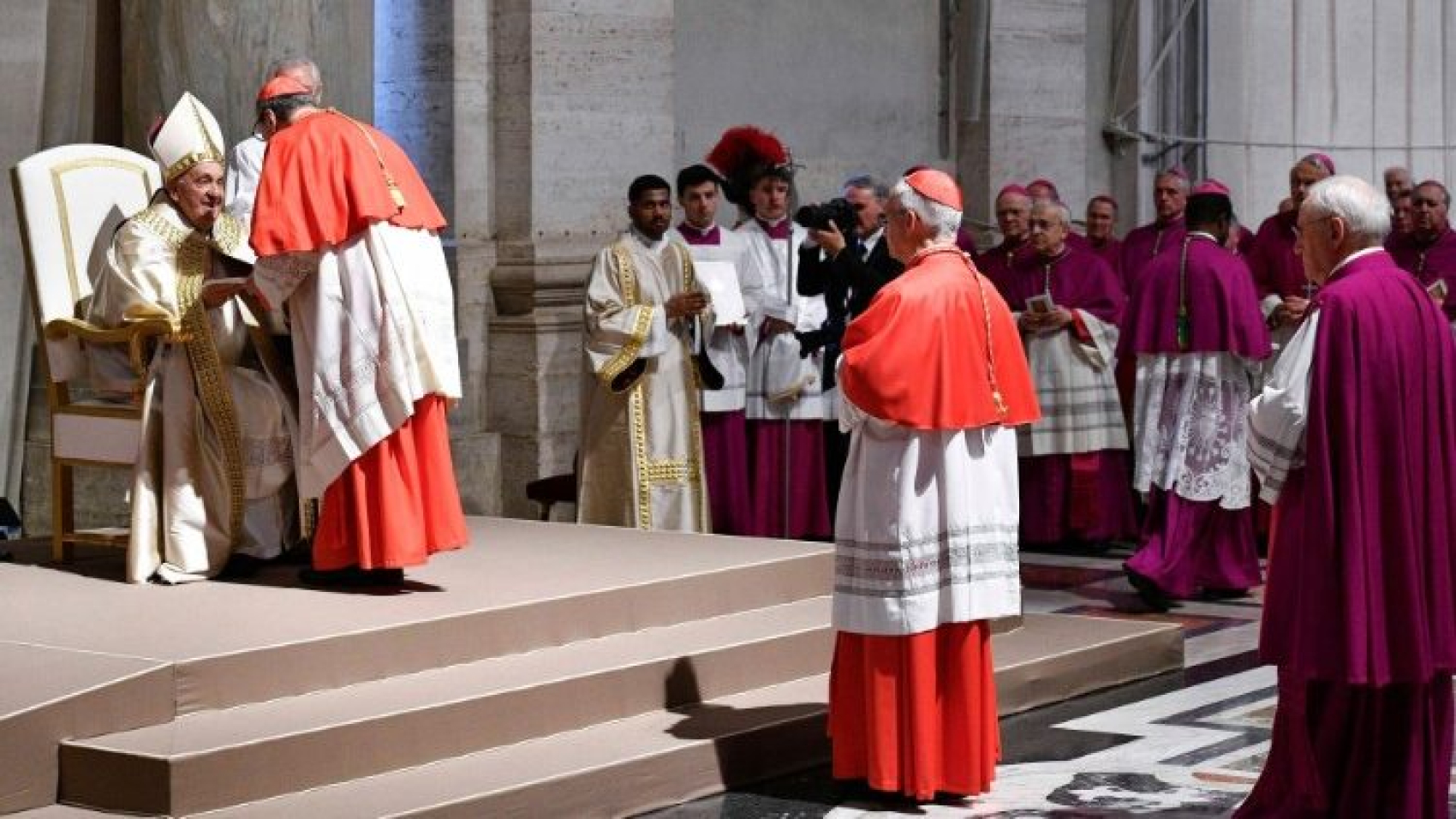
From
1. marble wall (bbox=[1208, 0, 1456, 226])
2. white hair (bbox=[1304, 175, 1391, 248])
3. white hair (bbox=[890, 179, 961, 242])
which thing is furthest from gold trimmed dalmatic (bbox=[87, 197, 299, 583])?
marble wall (bbox=[1208, 0, 1456, 226])

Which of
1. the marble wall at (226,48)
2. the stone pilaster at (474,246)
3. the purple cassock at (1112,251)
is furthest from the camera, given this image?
the purple cassock at (1112,251)

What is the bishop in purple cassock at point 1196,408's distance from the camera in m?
9.70

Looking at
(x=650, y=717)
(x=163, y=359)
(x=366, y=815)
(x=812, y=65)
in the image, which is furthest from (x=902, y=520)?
(x=812, y=65)

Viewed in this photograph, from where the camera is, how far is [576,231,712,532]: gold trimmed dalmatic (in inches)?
387

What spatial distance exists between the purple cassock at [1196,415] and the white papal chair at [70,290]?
159 inches

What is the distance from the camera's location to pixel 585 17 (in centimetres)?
1137

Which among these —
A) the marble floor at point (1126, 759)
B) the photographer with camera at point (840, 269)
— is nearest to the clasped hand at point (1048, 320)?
the photographer with camera at point (840, 269)

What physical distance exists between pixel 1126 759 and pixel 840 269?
90.9 inches

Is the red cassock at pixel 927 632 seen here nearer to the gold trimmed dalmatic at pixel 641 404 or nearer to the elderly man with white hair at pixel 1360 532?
the elderly man with white hair at pixel 1360 532

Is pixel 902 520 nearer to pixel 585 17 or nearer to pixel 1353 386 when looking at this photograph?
pixel 1353 386

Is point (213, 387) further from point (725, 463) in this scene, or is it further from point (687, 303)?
point (725, 463)

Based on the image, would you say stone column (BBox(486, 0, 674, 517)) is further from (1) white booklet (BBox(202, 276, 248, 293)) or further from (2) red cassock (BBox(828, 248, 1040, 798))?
(2) red cassock (BBox(828, 248, 1040, 798))

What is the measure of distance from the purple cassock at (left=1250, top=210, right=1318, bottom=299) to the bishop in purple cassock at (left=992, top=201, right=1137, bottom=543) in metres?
0.74

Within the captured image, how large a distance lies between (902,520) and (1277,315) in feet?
18.4
